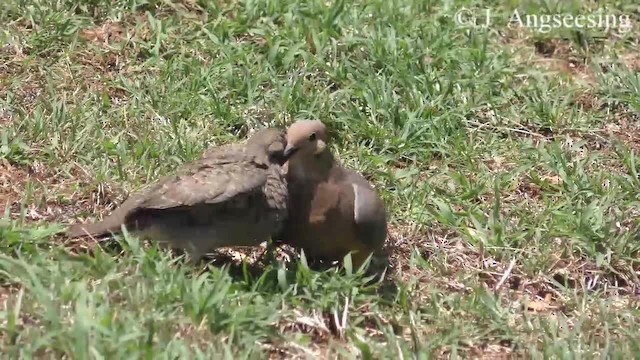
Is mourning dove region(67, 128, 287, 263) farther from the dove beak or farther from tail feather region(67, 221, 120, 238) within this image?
the dove beak

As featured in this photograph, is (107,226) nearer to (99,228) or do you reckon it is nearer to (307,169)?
(99,228)

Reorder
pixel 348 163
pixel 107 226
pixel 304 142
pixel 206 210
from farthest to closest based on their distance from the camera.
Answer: pixel 348 163 → pixel 304 142 → pixel 107 226 → pixel 206 210

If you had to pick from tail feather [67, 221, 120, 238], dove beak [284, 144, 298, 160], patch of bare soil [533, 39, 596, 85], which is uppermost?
dove beak [284, 144, 298, 160]

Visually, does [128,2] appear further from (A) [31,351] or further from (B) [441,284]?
(A) [31,351]

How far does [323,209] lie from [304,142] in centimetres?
29

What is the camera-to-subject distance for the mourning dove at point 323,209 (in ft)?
14.9

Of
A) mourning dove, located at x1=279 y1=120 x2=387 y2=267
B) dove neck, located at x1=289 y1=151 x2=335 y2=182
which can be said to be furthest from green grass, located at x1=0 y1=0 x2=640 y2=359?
dove neck, located at x1=289 y1=151 x2=335 y2=182

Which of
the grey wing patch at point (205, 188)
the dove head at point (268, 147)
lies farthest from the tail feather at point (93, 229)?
the dove head at point (268, 147)

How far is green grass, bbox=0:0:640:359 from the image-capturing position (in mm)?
3990

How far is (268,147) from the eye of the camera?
181 inches

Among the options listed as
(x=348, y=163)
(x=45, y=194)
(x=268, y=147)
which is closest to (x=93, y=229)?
(x=45, y=194)

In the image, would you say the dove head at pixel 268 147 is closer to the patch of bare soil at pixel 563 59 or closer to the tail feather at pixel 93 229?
the tail feather at pixel 93 229

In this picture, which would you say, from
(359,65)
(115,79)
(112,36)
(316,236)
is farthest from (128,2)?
(316,236)

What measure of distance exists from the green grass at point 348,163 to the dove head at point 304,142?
0.45 meters
